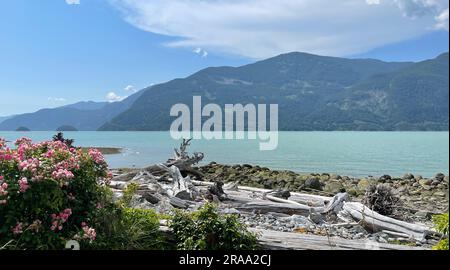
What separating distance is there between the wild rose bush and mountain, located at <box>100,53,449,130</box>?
7256 cm

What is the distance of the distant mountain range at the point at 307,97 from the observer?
99.1 metres

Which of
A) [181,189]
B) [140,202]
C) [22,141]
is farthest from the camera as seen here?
[181,189]

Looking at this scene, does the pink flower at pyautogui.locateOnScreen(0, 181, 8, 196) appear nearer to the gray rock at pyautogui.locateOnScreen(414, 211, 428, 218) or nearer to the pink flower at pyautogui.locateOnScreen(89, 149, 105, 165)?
the pink flower at pyautogui.locateOnScreen(89, 149, 105, 165)

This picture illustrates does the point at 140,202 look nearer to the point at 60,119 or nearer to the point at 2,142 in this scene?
the point at 2,142

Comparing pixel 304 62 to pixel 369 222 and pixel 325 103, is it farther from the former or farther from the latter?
pixel 369 222

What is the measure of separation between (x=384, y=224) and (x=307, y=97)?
12806 cm

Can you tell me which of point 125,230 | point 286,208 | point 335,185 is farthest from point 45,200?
point 335,185

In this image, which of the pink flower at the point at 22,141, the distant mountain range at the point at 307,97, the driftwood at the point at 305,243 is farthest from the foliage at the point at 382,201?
the distant mountain range at the point at 307,97

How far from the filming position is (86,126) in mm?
63469

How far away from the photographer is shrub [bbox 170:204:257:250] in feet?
20.8

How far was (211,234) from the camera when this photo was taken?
21.0 feet

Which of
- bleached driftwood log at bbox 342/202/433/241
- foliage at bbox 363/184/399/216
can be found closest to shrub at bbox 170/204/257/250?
bleached driftwood log at bbox 342/202/433/241

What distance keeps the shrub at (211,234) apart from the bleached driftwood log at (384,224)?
3.75 meters
